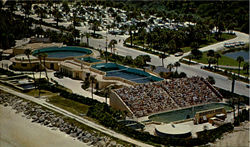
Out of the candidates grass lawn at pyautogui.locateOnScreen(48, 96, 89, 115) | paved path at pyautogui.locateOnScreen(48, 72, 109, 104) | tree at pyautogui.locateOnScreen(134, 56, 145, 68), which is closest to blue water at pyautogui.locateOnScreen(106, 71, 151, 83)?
tree at pyautogui.locateOnScreen(134, 56, 145, 68)

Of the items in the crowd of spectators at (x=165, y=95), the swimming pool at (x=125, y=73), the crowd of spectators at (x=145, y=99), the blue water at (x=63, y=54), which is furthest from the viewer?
the blue water at (x=63, y=54)

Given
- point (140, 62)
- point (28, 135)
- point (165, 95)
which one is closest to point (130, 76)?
point (140, 62)

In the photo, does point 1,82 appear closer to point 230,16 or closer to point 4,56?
point 4,56

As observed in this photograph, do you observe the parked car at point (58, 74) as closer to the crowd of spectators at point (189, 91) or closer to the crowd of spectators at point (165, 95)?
the crowd of spectators at point (165, 95)

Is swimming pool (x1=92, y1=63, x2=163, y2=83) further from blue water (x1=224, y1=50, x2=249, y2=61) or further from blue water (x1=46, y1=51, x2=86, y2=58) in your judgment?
blue water (x1=224, y1=50, x2=249, y2=61)

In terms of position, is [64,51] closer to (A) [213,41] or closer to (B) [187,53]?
(B) [187,53]

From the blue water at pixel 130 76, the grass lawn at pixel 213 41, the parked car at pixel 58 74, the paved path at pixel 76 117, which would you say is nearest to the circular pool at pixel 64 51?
the parked car at pixel 58 74
